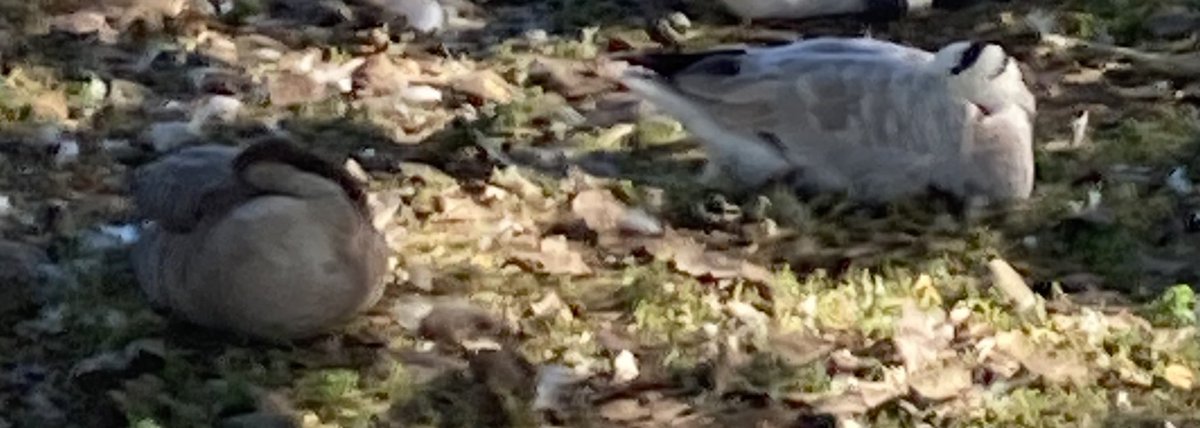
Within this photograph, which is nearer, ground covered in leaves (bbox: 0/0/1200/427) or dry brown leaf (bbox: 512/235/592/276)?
ground covered in leaves (bbox: 0/0/1200/427)

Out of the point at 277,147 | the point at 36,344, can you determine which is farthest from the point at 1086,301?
the point at 36,344

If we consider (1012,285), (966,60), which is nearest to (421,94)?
(966,60)

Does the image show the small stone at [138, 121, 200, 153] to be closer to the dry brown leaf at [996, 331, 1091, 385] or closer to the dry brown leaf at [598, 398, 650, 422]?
the dry brown leaf at [598, 398, 650, 422]

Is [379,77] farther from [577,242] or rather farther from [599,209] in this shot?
[577,242]

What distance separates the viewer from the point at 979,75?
511cm

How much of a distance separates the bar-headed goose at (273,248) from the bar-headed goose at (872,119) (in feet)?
4.31

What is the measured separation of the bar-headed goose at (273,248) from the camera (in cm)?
397

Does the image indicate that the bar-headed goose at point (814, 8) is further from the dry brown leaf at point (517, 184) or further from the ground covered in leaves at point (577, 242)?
the dry brown leaf at point (517, 184)

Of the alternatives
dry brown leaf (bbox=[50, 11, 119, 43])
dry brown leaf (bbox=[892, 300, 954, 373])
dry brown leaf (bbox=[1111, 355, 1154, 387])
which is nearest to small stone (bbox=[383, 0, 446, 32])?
dry brown leaf (bbox=[50, 11, 119, 43])

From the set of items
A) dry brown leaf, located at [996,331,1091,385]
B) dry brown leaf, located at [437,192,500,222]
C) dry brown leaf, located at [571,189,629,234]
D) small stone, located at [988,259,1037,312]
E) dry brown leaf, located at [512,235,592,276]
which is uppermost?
dry brown leaf, located at [437,192,500,222]

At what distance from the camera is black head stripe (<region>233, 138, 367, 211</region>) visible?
4.01 meters

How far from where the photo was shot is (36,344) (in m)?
4.19

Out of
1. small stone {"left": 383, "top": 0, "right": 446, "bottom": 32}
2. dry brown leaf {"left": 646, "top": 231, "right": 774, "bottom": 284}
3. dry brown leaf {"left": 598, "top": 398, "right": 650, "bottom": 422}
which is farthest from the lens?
small stone {"left": 383, "top": 0, "right": 446, "bottom": 32}

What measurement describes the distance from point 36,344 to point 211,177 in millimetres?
483
